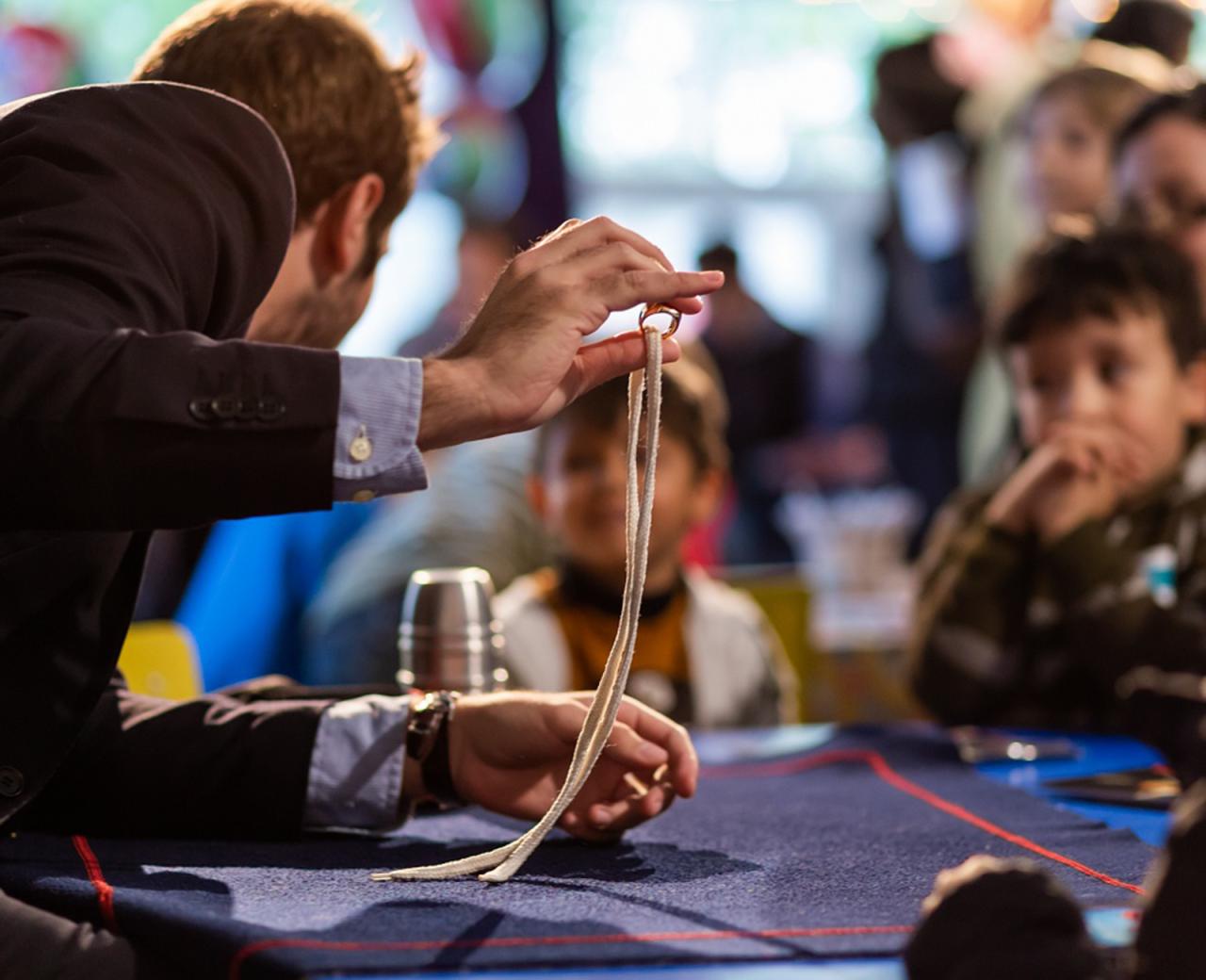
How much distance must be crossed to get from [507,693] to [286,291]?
1.26ft

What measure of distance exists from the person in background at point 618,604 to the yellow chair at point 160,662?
0.41 metres

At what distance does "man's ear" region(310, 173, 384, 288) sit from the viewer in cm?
129

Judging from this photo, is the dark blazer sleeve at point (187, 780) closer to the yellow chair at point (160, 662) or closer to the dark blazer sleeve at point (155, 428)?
the dark blazer sleeve at point (155, 428)

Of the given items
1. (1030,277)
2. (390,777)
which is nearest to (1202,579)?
(1030,277)

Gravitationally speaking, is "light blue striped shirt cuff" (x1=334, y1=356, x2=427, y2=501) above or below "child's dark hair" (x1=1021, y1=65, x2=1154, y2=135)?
below

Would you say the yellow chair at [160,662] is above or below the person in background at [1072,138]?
below

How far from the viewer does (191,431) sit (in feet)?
2.64

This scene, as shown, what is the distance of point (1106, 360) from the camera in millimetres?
1952

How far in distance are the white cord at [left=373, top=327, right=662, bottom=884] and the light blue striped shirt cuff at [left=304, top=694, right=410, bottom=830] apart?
0.54 feet

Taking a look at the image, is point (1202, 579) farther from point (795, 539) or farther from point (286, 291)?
point (795, 539)

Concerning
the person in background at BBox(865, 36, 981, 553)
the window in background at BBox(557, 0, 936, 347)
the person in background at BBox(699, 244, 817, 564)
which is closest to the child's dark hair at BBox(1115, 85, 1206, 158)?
the person in background at BBox(865, 36, 981, 553)

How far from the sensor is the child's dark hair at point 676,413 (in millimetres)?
2113

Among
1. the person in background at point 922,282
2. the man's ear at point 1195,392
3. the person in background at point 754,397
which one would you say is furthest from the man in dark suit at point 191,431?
the person in background at point 754,397

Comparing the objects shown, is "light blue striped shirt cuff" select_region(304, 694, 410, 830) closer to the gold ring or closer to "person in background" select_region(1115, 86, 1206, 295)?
the gold ring
